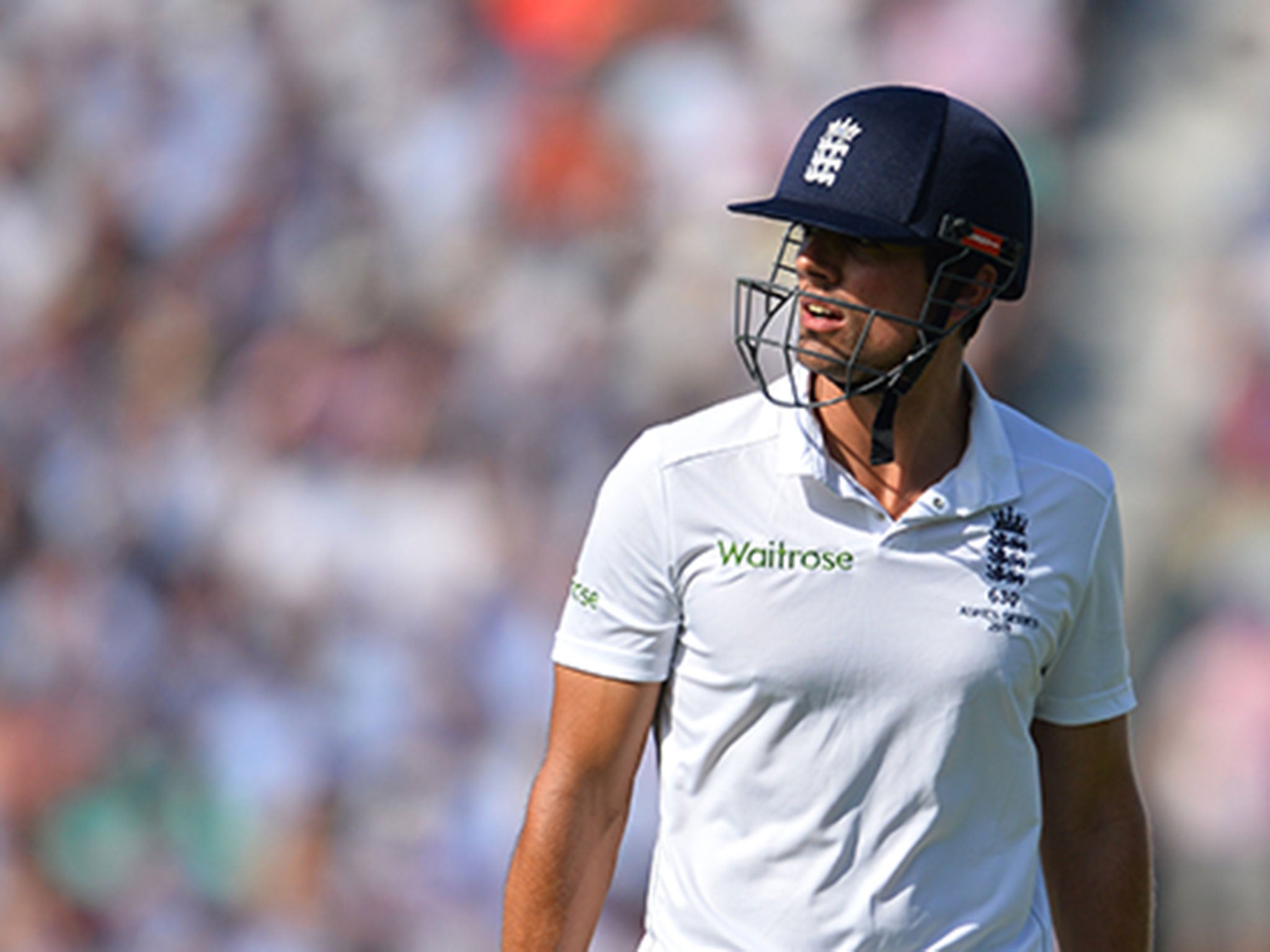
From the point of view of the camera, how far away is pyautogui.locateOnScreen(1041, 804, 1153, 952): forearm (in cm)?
190

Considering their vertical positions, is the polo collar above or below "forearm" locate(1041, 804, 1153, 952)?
above

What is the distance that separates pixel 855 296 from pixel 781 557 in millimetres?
301

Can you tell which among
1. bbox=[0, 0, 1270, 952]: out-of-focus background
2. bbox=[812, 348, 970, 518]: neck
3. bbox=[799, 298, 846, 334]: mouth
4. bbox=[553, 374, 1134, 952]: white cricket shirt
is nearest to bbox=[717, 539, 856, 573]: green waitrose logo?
bbox=[553, 374, 1134, 952]: white cricket shirt

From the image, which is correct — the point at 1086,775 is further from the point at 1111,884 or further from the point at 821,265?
the point at 821,265

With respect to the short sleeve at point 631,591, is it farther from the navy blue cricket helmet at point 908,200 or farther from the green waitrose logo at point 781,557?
the navy blue cricket helmet at point 908,200

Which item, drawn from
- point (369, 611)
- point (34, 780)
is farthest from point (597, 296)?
point (34, 780)

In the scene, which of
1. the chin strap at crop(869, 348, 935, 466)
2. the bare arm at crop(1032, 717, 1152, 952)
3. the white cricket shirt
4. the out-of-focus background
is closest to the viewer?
the white cricket shirt

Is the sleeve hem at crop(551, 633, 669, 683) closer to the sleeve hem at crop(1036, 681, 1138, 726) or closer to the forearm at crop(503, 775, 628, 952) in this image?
the forearm at crop(503, 775, 628, 952)

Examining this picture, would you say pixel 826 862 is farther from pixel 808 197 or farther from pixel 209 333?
pixel 209 333

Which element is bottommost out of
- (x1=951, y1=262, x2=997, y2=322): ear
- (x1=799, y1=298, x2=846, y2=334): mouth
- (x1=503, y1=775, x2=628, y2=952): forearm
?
(x1=503, y1=775, x2=628, y2=952): forearm

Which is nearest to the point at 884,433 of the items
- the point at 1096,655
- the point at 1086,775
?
the point at 1096,655

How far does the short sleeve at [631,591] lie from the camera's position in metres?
1.73

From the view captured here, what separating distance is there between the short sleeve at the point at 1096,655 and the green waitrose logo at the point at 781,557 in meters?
0.30

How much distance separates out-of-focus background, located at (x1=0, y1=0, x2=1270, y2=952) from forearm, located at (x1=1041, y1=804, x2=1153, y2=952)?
65cm
